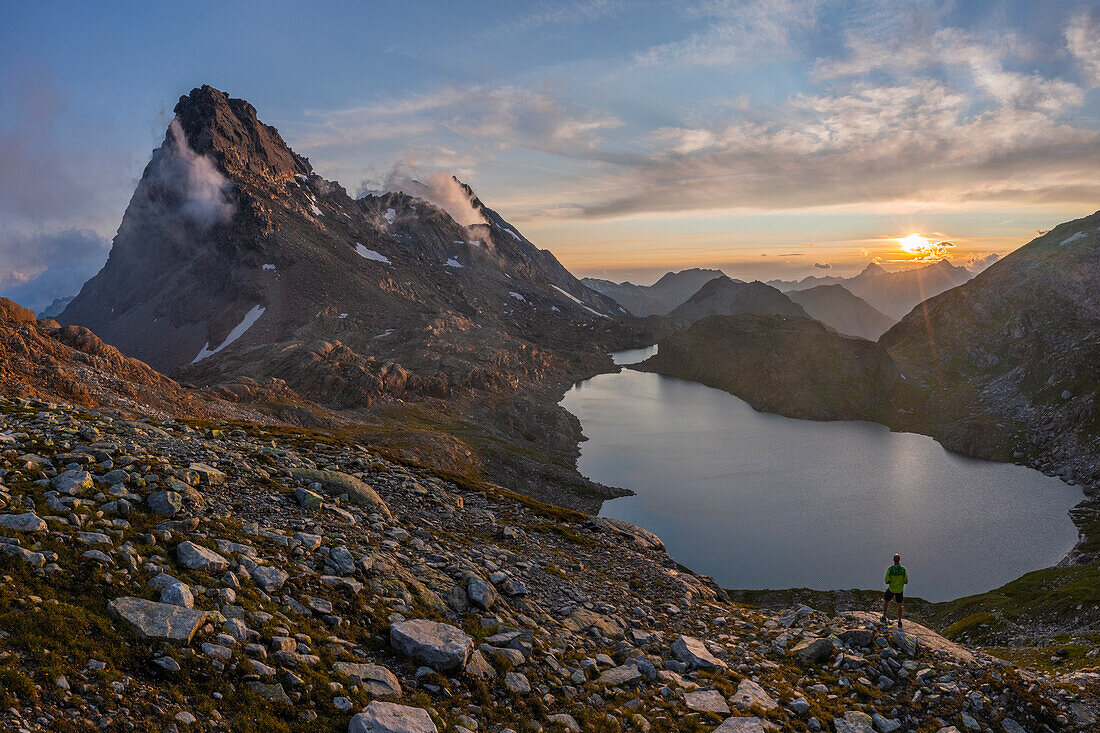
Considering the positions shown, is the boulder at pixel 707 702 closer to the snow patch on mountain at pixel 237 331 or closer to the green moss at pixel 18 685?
the green moss at pixel 18 685

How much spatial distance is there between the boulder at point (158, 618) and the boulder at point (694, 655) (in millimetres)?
16234

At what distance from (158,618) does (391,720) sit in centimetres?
574

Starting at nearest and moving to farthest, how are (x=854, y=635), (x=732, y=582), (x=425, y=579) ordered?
(x=425, y=579)
(x=854, y=635)
(x=732, y=582)

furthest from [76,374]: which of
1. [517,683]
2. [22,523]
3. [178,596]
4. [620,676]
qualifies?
[620,676]

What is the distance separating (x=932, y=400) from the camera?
608 feet

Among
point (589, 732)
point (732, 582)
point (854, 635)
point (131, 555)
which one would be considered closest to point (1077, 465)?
point (732, 582)

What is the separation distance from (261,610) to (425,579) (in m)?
6.60

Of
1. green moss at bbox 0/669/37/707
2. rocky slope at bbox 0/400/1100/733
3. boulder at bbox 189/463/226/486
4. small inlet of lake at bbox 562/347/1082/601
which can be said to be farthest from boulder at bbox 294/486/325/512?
small inlet of lake at bbox 562/347/1082/601

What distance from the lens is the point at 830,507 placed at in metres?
94.7

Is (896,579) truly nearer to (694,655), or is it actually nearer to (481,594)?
(694,655)

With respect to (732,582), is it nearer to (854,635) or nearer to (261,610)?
(854,635)

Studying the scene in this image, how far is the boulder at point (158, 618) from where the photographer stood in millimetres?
11922

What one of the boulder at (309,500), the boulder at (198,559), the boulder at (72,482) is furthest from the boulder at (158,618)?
the boulder at (309,500)

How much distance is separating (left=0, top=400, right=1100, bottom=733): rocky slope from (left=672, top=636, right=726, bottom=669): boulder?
0.37ft
